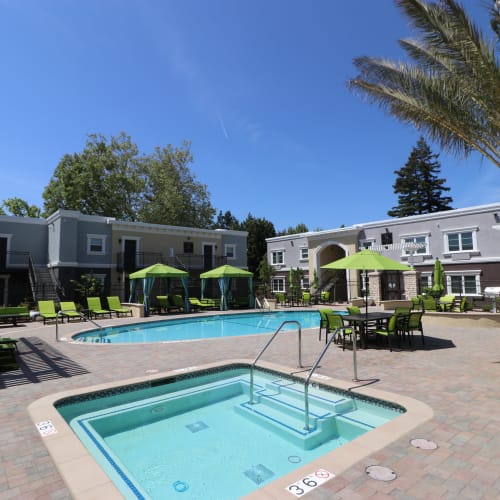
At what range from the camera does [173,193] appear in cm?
3641

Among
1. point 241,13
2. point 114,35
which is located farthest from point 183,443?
point 114,35

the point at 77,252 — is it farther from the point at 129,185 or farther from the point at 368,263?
the point at 368,263

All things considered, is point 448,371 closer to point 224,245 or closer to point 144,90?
point 144,90

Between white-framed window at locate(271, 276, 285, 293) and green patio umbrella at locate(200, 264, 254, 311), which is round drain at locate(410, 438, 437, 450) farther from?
white-framed window at locate(271, 276, 285, 293)

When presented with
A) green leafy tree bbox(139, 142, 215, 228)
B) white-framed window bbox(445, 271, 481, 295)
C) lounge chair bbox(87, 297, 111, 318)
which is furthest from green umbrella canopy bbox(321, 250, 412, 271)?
green leafy tree bbox(139, 142, 215, 228)

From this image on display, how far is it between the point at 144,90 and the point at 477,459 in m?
17.8

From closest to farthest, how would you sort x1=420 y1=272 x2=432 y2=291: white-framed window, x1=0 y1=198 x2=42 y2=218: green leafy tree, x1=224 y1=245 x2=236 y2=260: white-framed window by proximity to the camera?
x1=420 y1=272 x2=432 y2=291: white-framed window < x1=224 y1=245 x2=236 y2=260: white-framed window < x1=0 y1=198 x2=42 y2=218: green leafy tree

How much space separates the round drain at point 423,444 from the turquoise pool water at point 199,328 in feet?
32.8

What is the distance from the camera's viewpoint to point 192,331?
15945 mm

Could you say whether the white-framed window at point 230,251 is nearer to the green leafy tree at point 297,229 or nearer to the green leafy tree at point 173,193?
the green leafy tree at point 173,193

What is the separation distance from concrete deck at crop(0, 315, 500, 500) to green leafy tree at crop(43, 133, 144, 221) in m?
24.0

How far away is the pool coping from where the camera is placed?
299cm

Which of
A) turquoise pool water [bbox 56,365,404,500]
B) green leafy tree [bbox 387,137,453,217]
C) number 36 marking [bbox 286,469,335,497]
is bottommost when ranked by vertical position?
turquoise pool water [bbox 56,365,404,500]

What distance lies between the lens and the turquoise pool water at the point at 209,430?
3.91m
